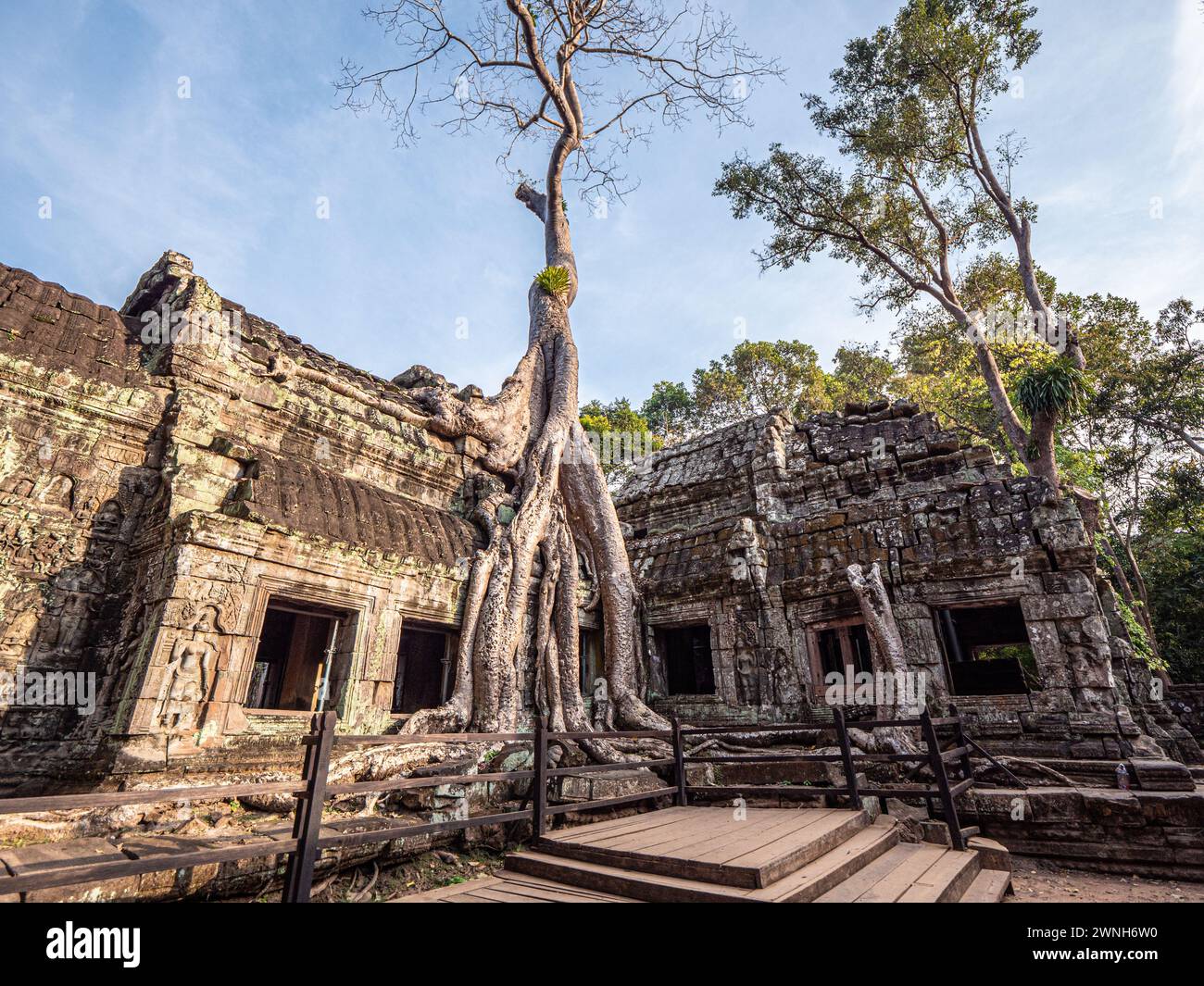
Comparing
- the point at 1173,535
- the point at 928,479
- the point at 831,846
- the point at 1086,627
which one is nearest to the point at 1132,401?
the point at 1173,535

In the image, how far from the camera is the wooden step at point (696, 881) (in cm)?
288

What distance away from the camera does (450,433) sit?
29.7ft

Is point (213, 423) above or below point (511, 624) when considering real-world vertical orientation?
above

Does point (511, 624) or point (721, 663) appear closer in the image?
point (511, 624)

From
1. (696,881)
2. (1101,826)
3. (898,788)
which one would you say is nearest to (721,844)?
(696,881)

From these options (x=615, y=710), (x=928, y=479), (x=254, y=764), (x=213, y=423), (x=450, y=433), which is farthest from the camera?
(x=450, y=433)

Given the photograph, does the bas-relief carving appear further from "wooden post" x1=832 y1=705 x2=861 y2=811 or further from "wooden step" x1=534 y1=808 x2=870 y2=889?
"wooden post" x1=832 y1=705 x2=861 y2=811

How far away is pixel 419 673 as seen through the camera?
31.7 ft

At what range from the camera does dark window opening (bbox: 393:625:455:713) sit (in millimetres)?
9500

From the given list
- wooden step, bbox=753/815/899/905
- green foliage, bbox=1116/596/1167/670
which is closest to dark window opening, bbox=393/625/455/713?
wooden step, bbox=753/815/899/905

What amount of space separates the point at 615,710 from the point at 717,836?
4.00 meters

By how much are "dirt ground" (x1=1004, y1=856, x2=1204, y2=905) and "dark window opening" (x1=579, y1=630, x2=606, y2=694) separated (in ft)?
17.7

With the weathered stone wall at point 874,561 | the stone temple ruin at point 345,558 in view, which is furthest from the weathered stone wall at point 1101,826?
the weathered stone wall at point 874,561

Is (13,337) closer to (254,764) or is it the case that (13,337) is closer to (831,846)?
(254,764)
